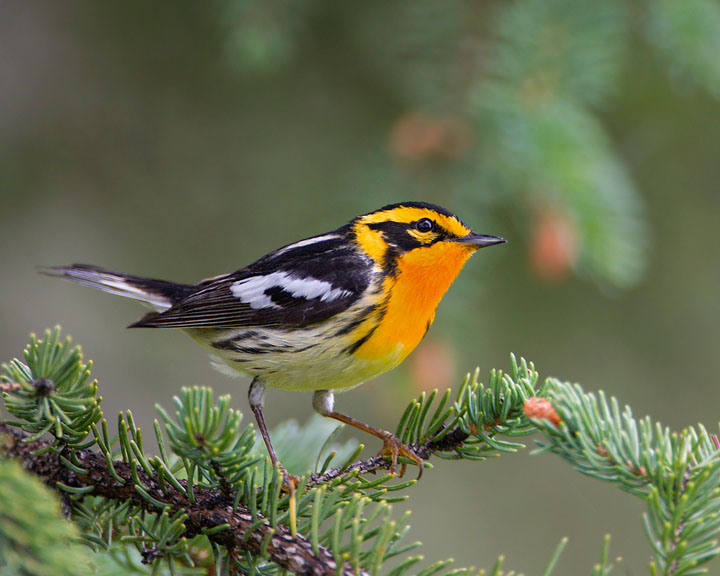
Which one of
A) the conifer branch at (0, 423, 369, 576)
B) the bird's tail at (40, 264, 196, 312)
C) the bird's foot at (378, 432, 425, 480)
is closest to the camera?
the conifer branch at (0, 423, 369, 576)

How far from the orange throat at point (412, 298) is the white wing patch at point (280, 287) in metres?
0.18

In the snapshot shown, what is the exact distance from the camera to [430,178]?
283 cm

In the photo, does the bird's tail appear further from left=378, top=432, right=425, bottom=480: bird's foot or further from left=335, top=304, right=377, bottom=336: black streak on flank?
left=378, top=432, right=425, bottom=480: bird's foot

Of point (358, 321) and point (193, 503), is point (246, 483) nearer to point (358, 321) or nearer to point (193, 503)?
point (193, 503)

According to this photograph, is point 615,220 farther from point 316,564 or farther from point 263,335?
point 316,564

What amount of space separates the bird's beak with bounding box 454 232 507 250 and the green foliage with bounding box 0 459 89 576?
1.63 meters

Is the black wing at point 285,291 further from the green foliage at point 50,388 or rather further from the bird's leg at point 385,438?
the green foliage at point 50,388

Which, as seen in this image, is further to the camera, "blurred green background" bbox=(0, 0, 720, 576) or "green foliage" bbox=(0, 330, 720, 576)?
"blurred green background" bbox=(0, 0, 720, 576)

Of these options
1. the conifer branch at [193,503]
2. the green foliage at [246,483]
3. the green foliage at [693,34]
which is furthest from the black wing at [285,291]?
the green foliage at [693,34]

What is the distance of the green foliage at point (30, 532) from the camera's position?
97cm

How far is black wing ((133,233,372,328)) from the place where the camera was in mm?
2408

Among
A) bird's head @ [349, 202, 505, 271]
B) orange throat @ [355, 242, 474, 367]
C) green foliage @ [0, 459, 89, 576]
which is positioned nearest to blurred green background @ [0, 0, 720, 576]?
bird's head @ [349, 202, 505, 271]

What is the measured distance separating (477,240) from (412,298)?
0.29 m

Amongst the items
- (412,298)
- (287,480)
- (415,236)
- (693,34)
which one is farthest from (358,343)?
(693,34)
